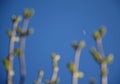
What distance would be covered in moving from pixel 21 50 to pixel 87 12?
0.67 metres

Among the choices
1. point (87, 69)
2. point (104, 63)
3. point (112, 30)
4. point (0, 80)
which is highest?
point (112, 30)

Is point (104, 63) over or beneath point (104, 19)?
beneath

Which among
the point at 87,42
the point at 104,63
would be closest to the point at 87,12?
the point at 87,42

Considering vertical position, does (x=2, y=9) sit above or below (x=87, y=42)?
above

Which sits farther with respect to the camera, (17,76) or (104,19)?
(104,19)

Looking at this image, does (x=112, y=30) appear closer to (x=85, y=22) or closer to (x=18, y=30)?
(x=85, y=22)

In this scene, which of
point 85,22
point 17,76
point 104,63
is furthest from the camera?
point 85,22

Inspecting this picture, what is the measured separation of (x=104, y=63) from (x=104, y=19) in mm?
676

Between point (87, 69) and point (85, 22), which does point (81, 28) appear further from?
point (87, 69)

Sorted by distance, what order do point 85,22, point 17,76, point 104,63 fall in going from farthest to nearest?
point 85,22, point 17,76, point 104,63

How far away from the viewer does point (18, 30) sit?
0.55m

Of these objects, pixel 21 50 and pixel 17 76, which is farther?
pixel 17 76

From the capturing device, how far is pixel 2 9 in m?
1.06

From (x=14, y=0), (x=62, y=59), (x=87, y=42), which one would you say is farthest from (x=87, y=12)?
(x=14, y=0)
